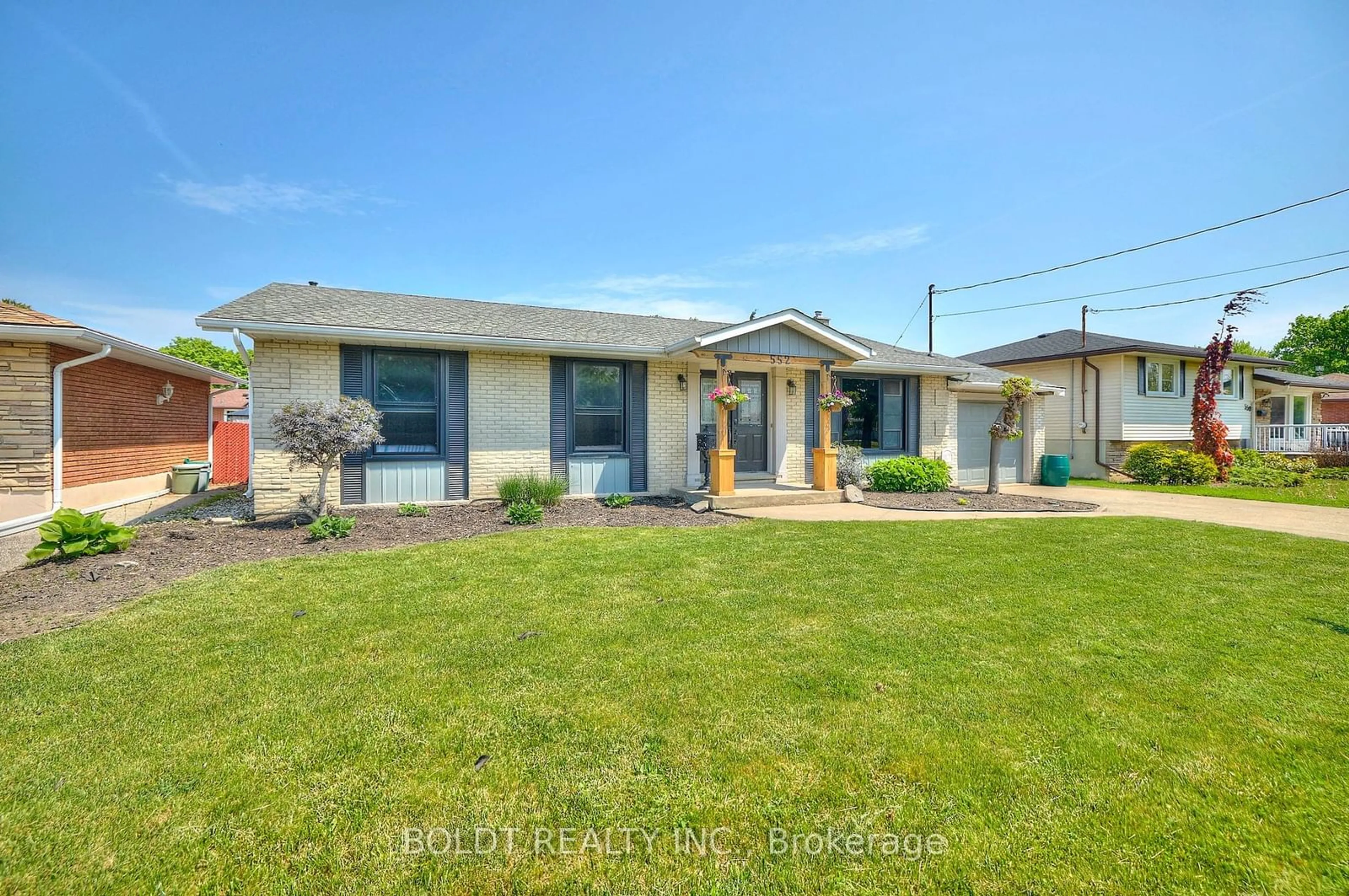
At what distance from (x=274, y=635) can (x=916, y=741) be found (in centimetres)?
407

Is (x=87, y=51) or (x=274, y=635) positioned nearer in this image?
(x=274, y=635)

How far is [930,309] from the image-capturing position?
2575 centimetres

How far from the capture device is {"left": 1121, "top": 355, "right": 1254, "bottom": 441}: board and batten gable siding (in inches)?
677

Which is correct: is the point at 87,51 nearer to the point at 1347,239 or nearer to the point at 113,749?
the point at 113,749

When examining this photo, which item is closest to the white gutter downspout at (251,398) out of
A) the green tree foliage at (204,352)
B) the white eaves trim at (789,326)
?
the white eaves trim at (789,326)

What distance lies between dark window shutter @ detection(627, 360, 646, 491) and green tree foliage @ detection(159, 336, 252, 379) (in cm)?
4097

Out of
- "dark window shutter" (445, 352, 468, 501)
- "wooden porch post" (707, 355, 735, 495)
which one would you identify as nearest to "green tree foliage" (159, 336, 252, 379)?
"dark window shutter" (445, 352, 468, 501)

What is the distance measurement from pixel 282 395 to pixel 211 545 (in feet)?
9.42

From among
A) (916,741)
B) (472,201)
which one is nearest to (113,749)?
(916,741)

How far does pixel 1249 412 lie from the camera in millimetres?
20656

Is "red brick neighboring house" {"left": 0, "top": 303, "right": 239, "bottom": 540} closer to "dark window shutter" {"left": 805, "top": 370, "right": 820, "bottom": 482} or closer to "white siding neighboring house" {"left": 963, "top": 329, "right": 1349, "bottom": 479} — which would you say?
"dark window shutter" {"left": 805, "top": 370, "right": 820, "bottom": 482}

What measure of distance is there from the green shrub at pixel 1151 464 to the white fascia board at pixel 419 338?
14.0 m

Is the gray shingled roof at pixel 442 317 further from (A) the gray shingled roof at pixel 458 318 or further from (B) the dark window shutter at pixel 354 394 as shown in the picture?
(B) the dark window shutter at pixel 354 394

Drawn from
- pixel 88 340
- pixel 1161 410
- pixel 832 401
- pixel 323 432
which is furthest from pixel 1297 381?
pixel 88 340
